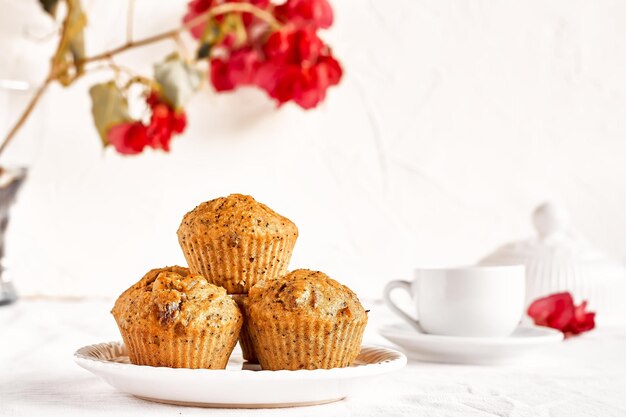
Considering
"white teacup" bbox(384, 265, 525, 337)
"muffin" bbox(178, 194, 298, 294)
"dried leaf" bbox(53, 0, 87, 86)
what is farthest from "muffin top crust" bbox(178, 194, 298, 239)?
"dried leaf" bbox(53, 0, 87, 86)

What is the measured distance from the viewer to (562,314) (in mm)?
1248

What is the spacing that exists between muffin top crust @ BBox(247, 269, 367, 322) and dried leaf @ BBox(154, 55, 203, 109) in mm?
901

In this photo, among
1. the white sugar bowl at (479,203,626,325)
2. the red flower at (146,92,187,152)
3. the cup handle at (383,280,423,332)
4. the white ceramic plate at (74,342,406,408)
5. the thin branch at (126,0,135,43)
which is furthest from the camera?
the thin branch at (126,0,135,43)

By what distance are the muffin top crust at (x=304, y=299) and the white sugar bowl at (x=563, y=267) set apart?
2.31ft

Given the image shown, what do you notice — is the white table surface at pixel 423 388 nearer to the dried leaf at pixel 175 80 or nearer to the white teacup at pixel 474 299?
the white teacup at pixel 474 299

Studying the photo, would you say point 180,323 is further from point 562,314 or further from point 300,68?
point 300,68

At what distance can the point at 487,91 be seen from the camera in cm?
196

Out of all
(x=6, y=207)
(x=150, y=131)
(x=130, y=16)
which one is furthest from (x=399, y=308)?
(x=130, y=16)

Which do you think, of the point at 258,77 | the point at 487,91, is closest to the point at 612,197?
the point at 487,91

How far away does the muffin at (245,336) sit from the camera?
804 mm

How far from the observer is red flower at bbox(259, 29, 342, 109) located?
5.71 ft

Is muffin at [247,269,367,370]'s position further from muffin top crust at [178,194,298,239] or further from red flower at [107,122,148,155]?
red flower at [107,122,148,155]

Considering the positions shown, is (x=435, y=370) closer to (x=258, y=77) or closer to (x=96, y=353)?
(x=96, y=353)

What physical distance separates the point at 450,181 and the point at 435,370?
3.35ft
